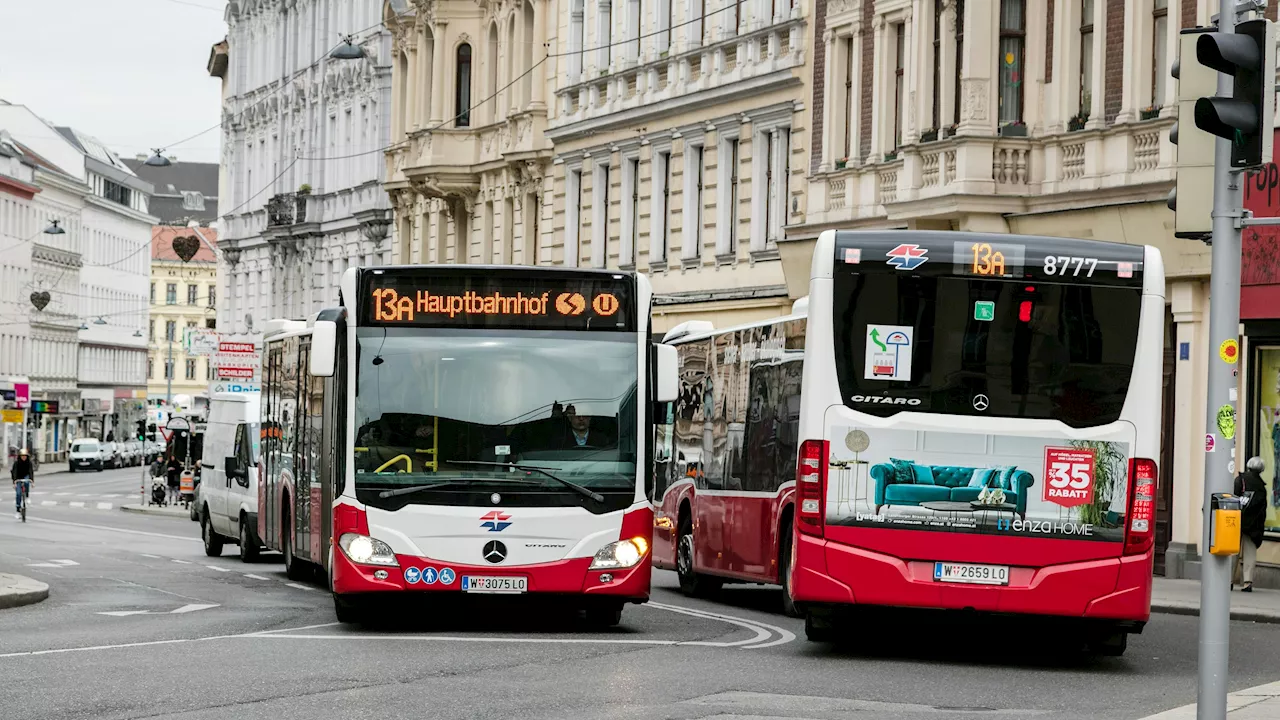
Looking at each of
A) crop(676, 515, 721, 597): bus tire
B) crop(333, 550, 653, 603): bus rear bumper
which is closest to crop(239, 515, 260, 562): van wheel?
crop(676, 515, 721, 597): bus tire

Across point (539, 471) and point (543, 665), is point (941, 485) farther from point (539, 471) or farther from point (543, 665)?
point (539, 471)

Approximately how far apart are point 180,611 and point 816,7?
68.6ft

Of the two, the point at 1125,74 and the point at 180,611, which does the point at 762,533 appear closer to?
A: the point at 180,611

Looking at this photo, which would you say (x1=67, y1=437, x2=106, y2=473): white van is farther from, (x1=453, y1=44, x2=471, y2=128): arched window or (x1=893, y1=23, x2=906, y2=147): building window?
(x1=893, y1=23, x2=906, y2=147): building window

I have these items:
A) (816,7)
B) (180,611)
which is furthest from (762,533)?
(816,7)

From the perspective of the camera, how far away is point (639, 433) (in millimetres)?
19453

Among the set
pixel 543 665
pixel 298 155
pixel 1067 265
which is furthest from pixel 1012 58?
pixel 298 155

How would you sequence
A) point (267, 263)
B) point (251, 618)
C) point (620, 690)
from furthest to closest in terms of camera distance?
1. point (267, 263)
2. point (251, 618)
3. point (620, 690)

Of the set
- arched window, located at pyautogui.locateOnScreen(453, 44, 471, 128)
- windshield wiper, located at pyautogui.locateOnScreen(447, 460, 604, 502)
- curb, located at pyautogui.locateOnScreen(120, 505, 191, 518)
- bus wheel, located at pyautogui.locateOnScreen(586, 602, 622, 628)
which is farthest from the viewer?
curb, located at pyautogui.locateOnScreen(120, 505, 191, 518)

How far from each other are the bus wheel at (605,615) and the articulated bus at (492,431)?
3.4 inches

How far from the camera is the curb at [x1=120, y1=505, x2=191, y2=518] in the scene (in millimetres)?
63125

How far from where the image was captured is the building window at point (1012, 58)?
109 feet

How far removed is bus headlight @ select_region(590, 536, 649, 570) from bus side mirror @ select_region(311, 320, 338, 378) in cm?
250

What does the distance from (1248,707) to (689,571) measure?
12.4 meters
